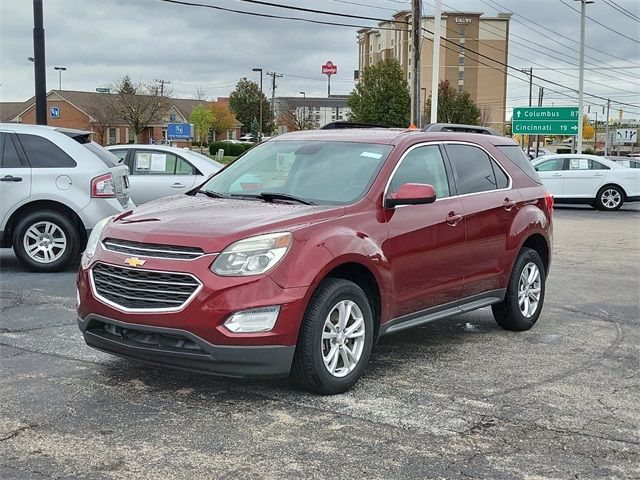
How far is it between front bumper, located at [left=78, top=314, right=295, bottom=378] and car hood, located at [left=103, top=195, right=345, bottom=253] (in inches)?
21.3

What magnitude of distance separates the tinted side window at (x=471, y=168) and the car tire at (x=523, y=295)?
2.64 ft

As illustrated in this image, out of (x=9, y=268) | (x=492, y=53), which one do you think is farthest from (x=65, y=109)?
(x=9, y=268)

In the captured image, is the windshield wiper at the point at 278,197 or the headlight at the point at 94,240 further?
the windshield wiper at the point at 278,197

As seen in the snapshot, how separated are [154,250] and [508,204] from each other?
134 inches

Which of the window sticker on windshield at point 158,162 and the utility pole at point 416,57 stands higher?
the utility pole at point 416,57

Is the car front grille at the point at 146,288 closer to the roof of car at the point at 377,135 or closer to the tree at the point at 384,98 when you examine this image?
the roof of car at the point at 377,135

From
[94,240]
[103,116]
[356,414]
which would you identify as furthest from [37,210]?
[103,116]

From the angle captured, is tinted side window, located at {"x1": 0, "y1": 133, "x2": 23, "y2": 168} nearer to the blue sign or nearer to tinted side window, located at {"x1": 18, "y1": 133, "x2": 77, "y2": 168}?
tinted side window, located at {"x1": 18, "y1": 133, "x2": 77, "y2": 168}

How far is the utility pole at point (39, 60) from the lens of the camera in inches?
622

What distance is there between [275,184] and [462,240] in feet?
5.12

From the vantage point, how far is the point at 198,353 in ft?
14.8

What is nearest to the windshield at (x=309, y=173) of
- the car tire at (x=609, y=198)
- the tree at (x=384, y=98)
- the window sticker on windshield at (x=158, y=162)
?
the window sticker on windshield at (x=158, y=162)

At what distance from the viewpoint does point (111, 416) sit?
448cm

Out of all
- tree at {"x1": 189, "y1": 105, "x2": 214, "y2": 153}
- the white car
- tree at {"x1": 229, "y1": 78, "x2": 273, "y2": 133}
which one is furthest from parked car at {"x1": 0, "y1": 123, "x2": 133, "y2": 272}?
tree at {"x1": 229, "y1": 78, "x2": 273, "y2": 133}
